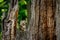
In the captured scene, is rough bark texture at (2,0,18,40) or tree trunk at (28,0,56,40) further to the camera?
rough bark texture at (2,0,18,40)

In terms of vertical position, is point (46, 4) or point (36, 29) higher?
point (46, 4)

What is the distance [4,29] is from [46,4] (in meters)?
0.51

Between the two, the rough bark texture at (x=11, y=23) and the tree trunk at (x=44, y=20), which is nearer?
the tree trunk at (x=44, y=20)

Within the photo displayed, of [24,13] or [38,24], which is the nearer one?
[38,24]

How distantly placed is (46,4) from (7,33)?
491mm

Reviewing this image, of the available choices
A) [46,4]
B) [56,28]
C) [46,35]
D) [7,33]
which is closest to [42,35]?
[46,35]

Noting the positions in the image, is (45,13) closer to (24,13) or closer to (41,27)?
(41,27)

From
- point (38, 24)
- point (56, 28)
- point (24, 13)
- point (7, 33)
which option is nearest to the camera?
point (56, 28)

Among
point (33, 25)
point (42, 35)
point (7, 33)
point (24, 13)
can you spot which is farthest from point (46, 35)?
point (24, 13)

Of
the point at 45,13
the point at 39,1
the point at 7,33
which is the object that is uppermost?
the point at 39,1

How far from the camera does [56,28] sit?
1.57m

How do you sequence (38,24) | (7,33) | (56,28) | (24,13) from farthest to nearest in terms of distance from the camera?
(24,13) < (7,33) < (38,24) < (56,28)

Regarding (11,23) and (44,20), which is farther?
(11,23)

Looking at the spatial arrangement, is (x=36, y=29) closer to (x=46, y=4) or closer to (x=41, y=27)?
(x=41, y=27)
